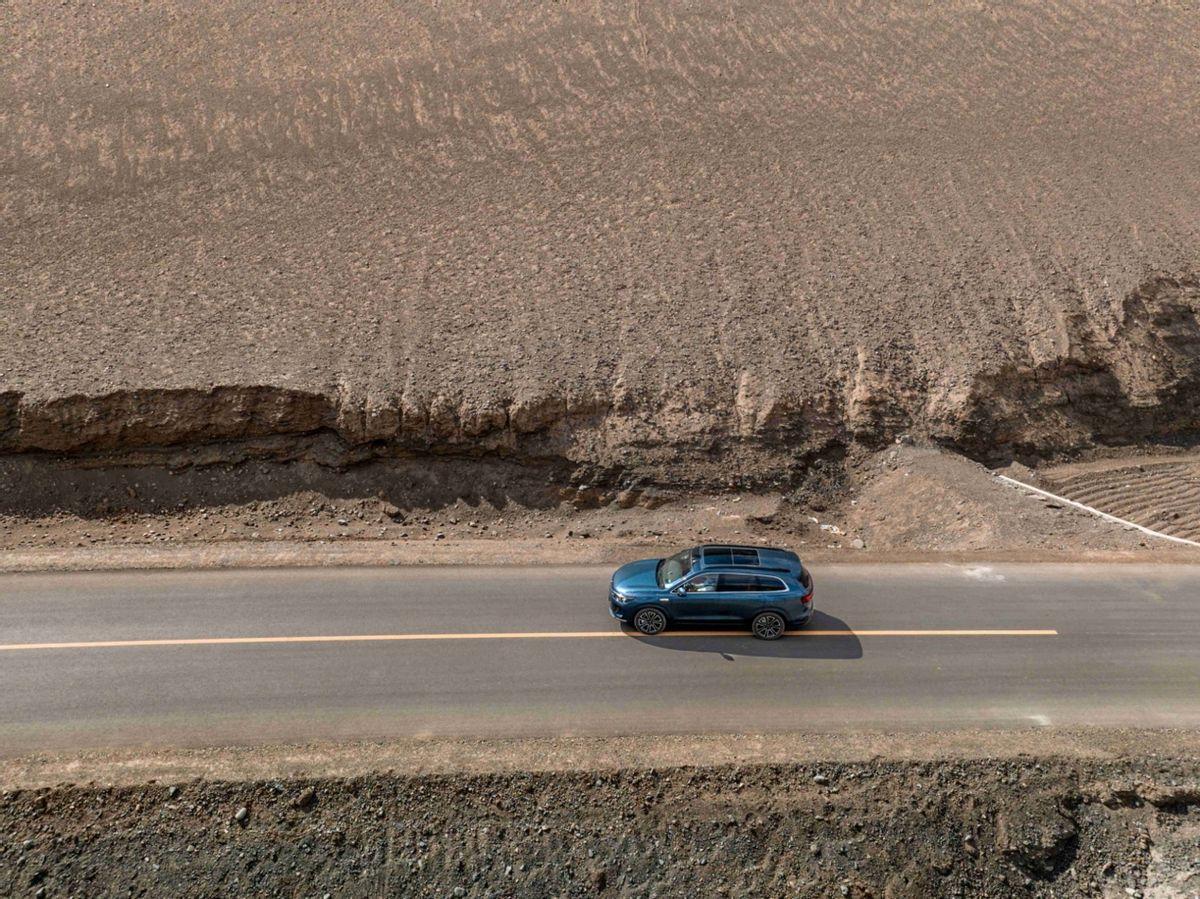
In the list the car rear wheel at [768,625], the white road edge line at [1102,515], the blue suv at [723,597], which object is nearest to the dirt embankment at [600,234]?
the white road edge line at [1102,515]

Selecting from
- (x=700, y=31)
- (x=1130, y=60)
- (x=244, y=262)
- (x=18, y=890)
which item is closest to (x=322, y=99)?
(x=244, y=262)

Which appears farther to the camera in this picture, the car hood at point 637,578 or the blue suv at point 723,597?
the car hood at point 637,578

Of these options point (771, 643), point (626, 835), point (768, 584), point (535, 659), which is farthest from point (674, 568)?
point (626, 835)

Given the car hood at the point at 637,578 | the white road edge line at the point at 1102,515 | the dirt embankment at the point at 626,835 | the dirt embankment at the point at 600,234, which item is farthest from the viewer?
the dirt embankment at the point at 600,234

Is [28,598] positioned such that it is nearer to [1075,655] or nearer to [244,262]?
[244,262]

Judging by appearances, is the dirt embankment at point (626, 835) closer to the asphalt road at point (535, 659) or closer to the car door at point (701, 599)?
the asphalt road at point (535, 659)

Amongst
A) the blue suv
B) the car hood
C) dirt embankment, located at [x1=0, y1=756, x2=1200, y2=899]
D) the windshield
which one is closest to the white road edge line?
dirt embankment, located at [x1=0, y1=756, x2=1200, y2=899]
